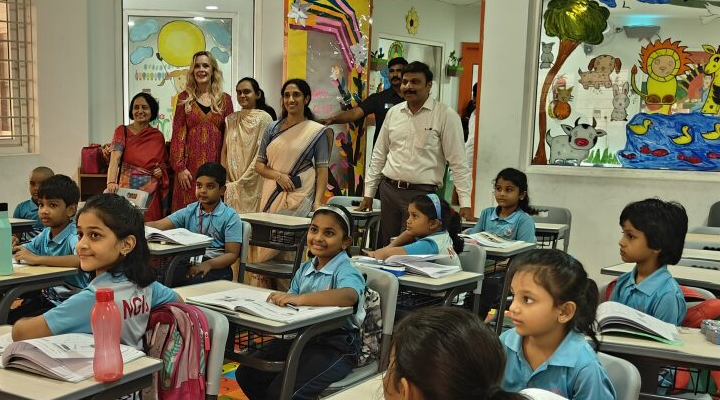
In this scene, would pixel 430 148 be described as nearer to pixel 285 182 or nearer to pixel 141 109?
pixel 285 182

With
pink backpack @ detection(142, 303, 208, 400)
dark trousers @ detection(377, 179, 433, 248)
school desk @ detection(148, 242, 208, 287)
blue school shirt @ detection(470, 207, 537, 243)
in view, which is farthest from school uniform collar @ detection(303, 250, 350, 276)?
blue school shirt @ detection(470, 207, 537, 243)

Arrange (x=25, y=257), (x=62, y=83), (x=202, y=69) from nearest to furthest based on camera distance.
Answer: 1. (x=25, y=257)
2. (x=202, y=69)
3. (x=62, y=83)

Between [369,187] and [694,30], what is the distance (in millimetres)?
2745

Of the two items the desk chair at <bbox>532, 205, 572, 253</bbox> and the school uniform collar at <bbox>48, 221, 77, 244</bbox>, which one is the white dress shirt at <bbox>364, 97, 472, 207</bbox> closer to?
the desk chair at <bbox>532, 205, 572, 253</bbox>

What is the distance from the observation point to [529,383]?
1927 millimetres

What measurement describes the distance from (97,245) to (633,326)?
1.65 m

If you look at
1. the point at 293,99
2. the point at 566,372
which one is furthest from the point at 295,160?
the point at 566,372

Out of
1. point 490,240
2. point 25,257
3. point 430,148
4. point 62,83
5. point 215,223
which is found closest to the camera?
point 25,257

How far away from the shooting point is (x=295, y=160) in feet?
16.5

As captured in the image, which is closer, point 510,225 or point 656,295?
point 656,295

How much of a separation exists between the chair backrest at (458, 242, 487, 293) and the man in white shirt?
97 centimetres

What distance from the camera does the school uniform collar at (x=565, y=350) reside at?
1862mm

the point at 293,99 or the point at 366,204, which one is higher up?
the point at 293,99

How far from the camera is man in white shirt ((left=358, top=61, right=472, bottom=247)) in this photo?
466 centimetres
